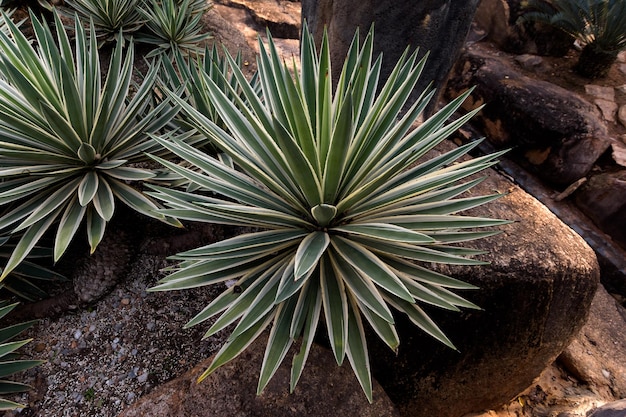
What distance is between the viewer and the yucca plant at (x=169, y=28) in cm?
356

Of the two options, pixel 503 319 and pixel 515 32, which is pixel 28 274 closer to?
pixel 503 319

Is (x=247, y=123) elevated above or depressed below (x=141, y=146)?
above

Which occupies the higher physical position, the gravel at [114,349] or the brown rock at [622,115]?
the brown rock at [622,115]

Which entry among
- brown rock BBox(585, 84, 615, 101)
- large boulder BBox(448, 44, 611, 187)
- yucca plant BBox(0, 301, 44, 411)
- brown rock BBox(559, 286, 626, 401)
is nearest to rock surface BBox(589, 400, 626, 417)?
brown rock BBox(559, 286, 626, 401)

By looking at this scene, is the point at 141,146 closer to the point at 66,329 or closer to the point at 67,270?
the point at 67,270

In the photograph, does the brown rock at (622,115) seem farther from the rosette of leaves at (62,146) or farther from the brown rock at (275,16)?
the rosette of leaves at (62,146)

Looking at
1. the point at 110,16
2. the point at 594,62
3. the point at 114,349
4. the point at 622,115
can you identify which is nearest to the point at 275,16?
the point at 110,16

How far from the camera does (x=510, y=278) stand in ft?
6.43

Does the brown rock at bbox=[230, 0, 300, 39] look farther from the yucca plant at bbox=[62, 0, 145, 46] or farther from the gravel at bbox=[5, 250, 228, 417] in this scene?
the gravel at bbox=[5, 250, 228, 417]

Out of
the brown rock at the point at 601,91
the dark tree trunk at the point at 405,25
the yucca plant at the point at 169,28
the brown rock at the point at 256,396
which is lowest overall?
the brown rock at the point at 256,396

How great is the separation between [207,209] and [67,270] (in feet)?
3.69

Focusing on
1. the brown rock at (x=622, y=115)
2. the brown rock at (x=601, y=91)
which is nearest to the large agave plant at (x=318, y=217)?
the brown rock at (x=622, y=115)

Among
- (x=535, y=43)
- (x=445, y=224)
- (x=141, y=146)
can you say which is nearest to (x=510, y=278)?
(x=445, y=224)

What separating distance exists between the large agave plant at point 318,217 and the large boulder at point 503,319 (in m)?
0.43
